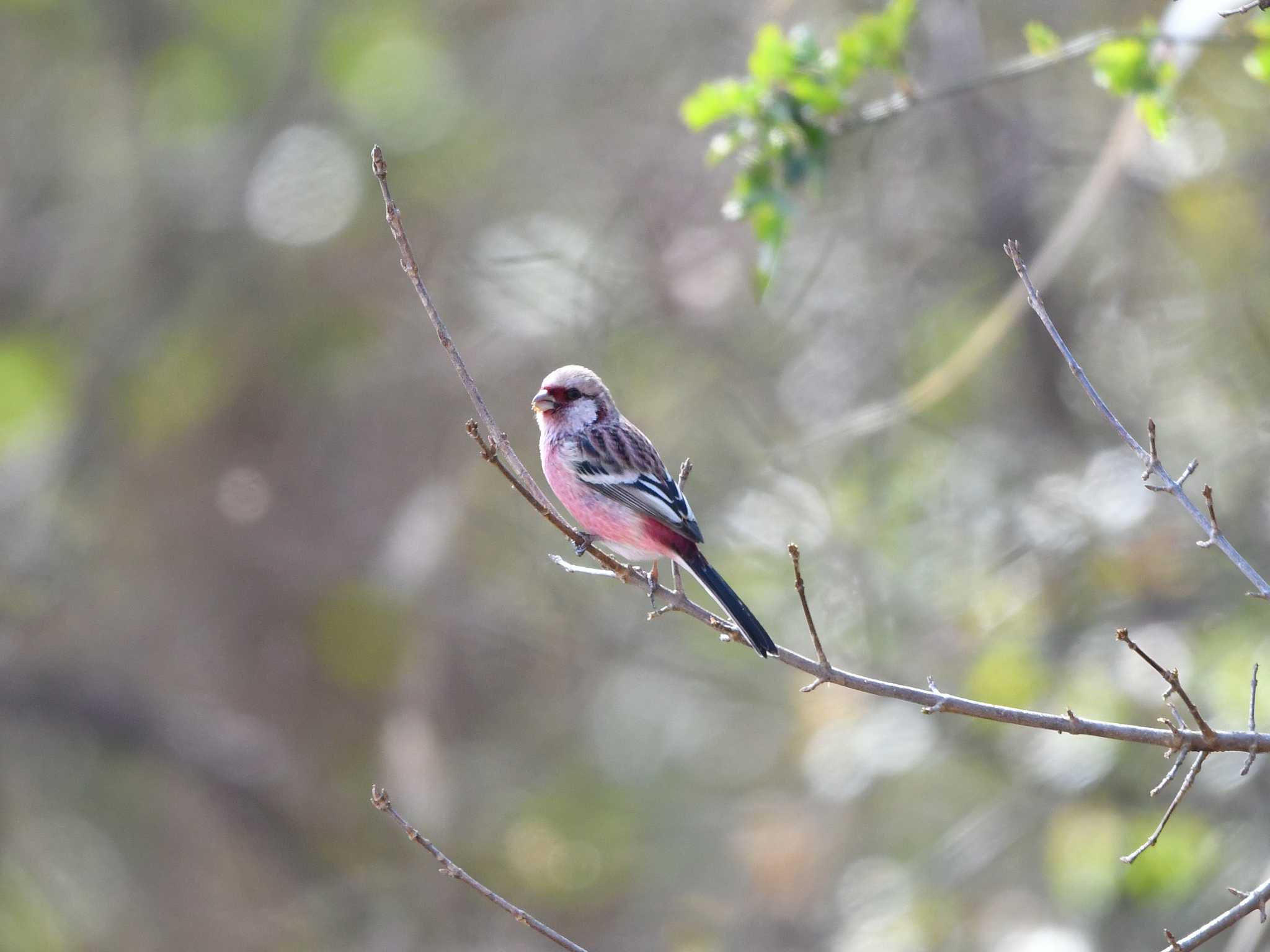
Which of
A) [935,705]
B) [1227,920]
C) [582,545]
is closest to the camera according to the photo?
[1227,920]

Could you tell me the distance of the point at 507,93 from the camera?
424 inches

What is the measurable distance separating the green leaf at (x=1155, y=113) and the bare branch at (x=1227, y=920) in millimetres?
2737

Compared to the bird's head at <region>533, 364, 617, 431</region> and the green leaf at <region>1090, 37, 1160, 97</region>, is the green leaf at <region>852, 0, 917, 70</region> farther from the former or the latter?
the bird's head at <region>533, 364, 617, 431</region>

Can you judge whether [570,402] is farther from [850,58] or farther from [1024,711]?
[1024,711]

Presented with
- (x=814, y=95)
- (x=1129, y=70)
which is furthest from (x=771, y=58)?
(x=1129, y=70)

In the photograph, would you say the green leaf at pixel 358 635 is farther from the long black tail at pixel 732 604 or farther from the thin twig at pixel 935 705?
the thin twig at pixel 935 705

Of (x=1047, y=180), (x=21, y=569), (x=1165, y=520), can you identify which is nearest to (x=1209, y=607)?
(x=1165, y=520)

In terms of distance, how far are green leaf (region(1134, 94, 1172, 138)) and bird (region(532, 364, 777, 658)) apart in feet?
6.73

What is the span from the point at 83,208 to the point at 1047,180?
22.5 feet

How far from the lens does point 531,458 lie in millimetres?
9602

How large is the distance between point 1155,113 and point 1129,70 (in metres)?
0.17

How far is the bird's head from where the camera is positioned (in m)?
5.46

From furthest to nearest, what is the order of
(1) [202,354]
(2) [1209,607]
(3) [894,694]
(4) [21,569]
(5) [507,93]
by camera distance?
(5) [507,93] → (1) [202,354] → (4) [21,569] → (2) [1209,607] → (3) [894,694]

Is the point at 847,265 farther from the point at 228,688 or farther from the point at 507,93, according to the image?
the point at 228,688
